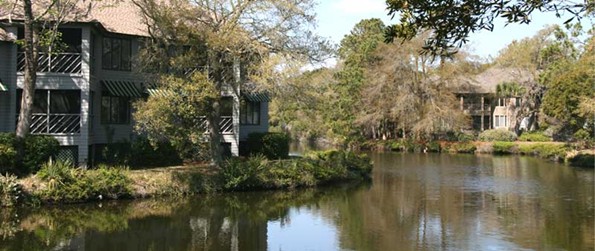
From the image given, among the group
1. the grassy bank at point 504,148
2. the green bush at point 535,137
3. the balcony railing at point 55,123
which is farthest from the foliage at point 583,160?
the balcony railing at point 55,123

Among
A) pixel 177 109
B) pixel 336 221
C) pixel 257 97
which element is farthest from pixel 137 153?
pixel 336 221

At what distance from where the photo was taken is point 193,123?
84.7 ft

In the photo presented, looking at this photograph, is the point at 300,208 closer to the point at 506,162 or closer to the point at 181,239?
the point at 181,239

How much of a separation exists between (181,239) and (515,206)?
13.9m

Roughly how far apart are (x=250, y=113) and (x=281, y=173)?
9.74m

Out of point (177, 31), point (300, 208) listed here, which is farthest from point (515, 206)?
point (177, 31)

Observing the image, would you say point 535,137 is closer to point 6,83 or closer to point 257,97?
point 257,97

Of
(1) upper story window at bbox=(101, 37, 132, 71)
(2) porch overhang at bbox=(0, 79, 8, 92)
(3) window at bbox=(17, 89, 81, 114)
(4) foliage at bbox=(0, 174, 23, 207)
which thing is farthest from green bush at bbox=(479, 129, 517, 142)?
(4) foliage at bbox=(0, 174, 23, 207)

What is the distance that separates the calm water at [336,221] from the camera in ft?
55.1

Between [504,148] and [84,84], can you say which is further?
[504,148]

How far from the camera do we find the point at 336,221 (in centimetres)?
2061

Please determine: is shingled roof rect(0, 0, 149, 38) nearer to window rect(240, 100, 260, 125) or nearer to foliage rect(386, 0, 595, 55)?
window rect(240, 100, 260, 125)

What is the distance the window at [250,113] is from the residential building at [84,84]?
329 centimetres

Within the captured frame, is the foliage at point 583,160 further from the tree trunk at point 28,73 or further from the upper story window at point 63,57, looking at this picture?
the tree trunk at point 28,73
